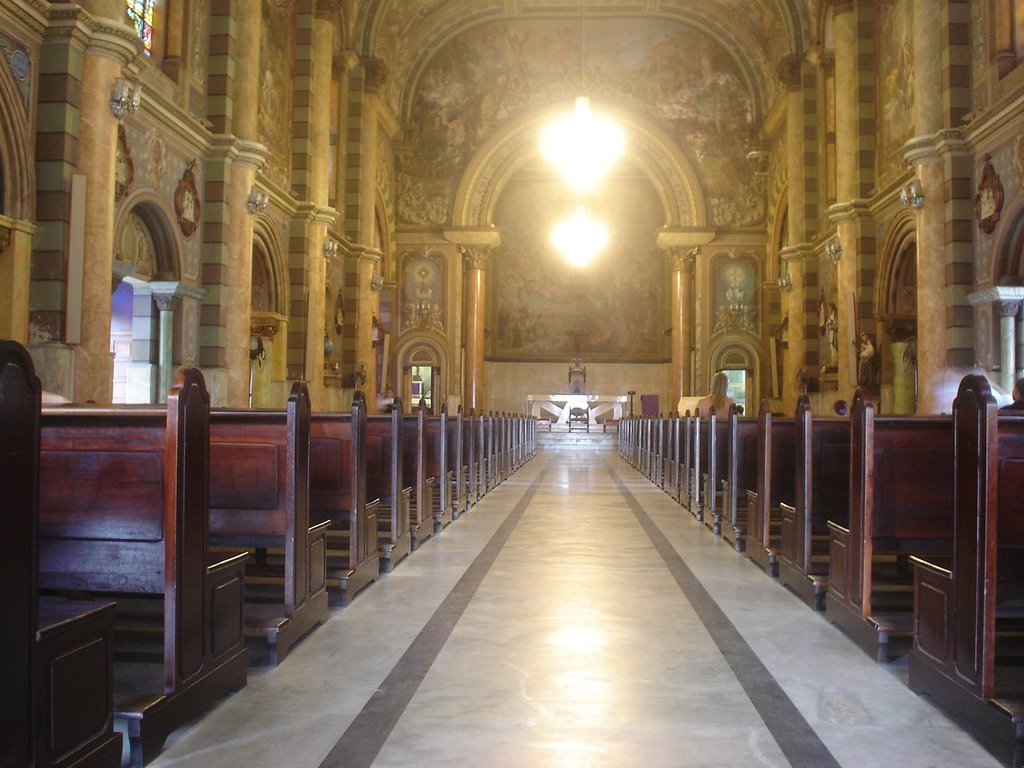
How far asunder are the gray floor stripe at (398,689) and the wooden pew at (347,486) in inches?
23.0

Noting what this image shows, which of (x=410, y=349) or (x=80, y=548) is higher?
(x=410, y=349)

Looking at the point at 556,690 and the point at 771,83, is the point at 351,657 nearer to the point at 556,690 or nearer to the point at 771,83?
the point at 556,690

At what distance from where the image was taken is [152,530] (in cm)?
317

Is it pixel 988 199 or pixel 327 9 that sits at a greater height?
pixel 327 9

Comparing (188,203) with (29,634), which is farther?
(188,203)

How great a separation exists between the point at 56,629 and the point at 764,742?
217 centimetres

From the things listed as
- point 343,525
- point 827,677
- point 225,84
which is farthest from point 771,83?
point 827,677

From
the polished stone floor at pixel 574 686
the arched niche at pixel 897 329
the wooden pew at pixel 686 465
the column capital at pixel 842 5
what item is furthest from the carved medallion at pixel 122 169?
the column capital at pixel 842 5

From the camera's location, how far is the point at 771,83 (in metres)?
24.4

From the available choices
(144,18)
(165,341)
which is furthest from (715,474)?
(144,18)

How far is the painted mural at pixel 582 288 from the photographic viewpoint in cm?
3159

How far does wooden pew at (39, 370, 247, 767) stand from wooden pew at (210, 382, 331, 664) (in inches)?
24.3

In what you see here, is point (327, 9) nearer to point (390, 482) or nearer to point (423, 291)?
point (423, 291)

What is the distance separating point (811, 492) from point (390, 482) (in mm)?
2928
